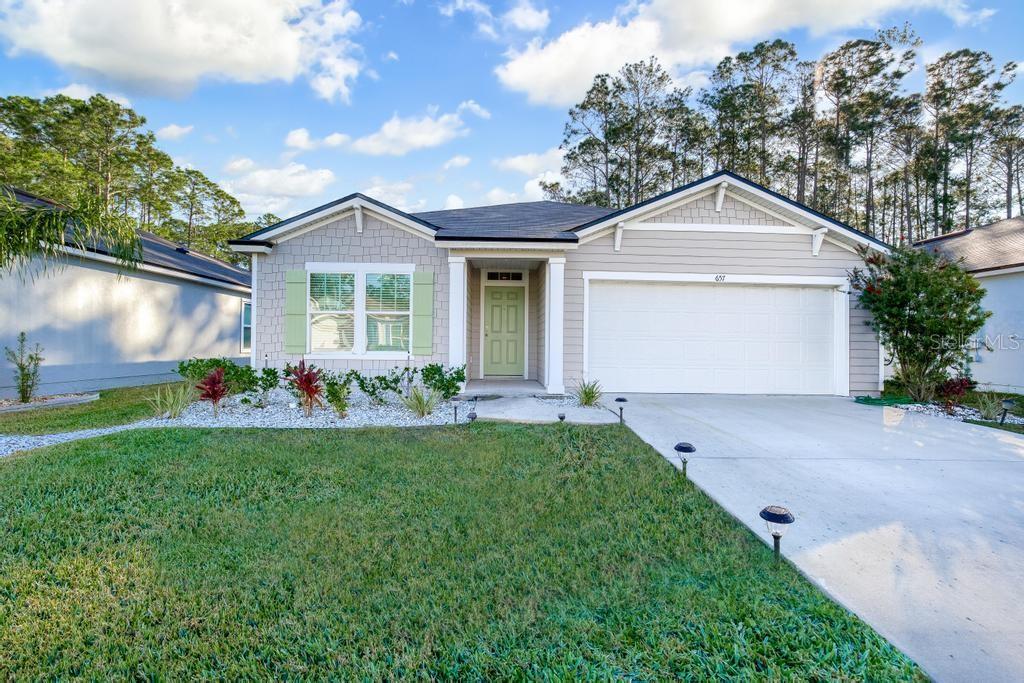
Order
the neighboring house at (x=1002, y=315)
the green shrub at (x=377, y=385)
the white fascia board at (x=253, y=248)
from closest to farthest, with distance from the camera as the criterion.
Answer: the green shrub at (x=377, y=385), the white fascia board at (x=253, y=248), the neighboring house at (x=1002, y=315)

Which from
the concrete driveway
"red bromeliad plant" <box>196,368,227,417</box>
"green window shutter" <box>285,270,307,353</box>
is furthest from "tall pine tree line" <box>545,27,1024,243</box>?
"red bromeliad plant" <box>196,368,227,417</box>

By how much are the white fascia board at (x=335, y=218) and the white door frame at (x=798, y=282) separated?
11.0 ft

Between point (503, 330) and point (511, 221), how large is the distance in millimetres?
2439

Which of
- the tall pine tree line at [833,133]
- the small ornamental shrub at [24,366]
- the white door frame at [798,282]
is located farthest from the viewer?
the tall pine tree line at [833,133]

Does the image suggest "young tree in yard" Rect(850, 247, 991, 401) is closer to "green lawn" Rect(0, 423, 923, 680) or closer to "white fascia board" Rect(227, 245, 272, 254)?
"green lawn" Rect(0, 423, 923, 680)

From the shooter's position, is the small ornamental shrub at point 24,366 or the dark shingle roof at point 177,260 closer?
the small ornamental shrub at point 24,366

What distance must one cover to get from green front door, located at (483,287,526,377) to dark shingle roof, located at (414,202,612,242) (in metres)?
1.59

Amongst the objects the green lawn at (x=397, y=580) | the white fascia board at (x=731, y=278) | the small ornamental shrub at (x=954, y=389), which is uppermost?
the white fascia board at (x=731, y=278)

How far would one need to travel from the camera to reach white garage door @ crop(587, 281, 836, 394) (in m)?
8.89

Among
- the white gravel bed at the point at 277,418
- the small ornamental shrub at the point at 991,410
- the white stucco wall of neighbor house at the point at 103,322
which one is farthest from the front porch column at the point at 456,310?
the small ornamental shrub at the point at 991,410

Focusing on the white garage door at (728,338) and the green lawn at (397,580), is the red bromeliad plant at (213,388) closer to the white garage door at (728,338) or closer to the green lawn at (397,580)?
the green lawn at (397,580)

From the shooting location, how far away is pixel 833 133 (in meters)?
21.4

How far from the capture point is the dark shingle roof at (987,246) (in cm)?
1020

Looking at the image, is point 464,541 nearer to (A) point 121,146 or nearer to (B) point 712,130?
(B) point 712,130
